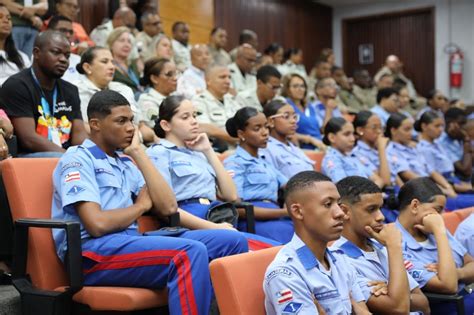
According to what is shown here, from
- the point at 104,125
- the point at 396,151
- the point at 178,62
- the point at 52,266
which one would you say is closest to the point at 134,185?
the point at 104,125

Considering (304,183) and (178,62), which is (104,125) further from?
(178,62)

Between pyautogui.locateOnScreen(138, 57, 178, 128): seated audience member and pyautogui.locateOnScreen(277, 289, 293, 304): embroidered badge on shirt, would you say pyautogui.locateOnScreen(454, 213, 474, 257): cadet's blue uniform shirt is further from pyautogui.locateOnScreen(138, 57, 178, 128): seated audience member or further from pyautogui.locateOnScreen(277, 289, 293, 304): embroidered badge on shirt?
pyautogui.locateOnScreen(138, 57, 178, 128): seated audience member

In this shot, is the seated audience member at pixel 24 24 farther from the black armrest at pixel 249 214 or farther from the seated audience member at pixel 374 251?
the seated audience member at pixel 374 251

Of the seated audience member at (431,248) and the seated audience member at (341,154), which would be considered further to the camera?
the seated audience member at (341,154)

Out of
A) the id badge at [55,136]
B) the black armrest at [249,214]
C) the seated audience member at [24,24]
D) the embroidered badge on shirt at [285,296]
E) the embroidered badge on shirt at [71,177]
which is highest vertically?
the seated audience member at [24,24]

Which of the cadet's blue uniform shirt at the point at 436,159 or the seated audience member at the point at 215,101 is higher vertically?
the seated audience member at the point at 215,101

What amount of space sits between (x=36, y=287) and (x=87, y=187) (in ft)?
1.31

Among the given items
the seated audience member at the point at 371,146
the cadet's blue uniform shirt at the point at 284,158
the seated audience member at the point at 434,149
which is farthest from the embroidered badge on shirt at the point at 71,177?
the seated audience member at the point at 434,149

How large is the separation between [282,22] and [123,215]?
8.05 m

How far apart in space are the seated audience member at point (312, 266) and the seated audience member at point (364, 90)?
6.38m

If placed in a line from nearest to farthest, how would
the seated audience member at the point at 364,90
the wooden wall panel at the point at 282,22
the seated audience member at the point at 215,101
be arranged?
the seated audience member at the point at 215,101 < the seated audience member at the point at 364,90 < the wooden wall panel at the point at 282,22

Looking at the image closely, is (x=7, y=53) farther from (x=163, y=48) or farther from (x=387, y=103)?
(x=387, y=103)

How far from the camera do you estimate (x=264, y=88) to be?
16.5 ft

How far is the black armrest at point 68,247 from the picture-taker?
2.03m
